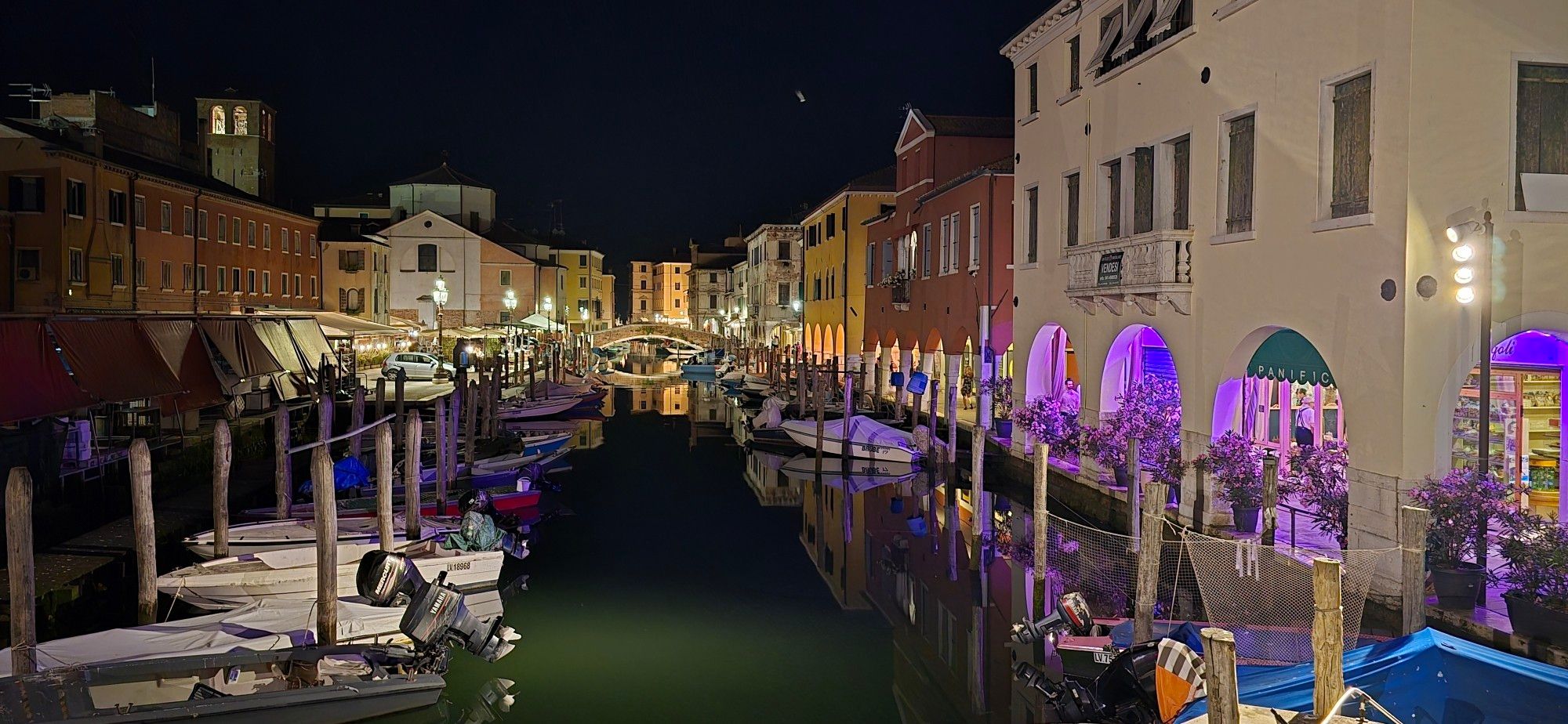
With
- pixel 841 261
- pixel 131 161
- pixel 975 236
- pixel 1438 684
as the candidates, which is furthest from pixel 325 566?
pixel 841 261

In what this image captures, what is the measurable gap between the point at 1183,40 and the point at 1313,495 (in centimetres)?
658

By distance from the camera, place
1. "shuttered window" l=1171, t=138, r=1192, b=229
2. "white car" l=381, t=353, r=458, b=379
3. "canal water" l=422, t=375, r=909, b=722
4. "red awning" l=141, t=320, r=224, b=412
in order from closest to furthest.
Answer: "canal water" l=422, t=375, r=909, b=722, "shuttered window" l=1171, t=138, r=1192, b=229, "red awning" l=141, t=320, r=224, b=412, "white car" l=381, t=353, r=458, b=379

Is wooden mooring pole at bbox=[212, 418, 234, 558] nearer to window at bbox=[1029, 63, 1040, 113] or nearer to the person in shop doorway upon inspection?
the person in shop doorway

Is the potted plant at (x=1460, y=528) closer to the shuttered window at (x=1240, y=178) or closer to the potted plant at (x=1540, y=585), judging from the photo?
the potted plant at (x=1540, y=585)

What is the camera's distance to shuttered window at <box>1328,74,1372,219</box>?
39.1 ft

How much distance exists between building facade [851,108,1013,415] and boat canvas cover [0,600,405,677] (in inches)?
622

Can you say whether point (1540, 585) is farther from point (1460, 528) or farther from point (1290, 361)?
point (1290, 361)

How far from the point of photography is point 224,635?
36.4 ft

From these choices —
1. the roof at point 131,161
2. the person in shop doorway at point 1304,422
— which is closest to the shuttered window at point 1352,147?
the person in shop doorway at point 1304,422

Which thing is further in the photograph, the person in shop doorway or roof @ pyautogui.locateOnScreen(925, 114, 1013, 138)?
roof @ pyautogui.locateOnScreen(925, 114, 1013, 138)

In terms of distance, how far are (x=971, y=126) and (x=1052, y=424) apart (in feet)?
49.0

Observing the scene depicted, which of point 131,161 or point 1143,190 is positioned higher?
point 131,161

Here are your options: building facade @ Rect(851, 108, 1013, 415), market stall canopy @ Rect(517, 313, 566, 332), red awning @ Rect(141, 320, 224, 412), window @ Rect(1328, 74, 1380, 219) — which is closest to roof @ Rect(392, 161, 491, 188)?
market stall canopy @ Rect(517, 313, 566, 332)

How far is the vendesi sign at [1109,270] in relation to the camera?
1686 cm
